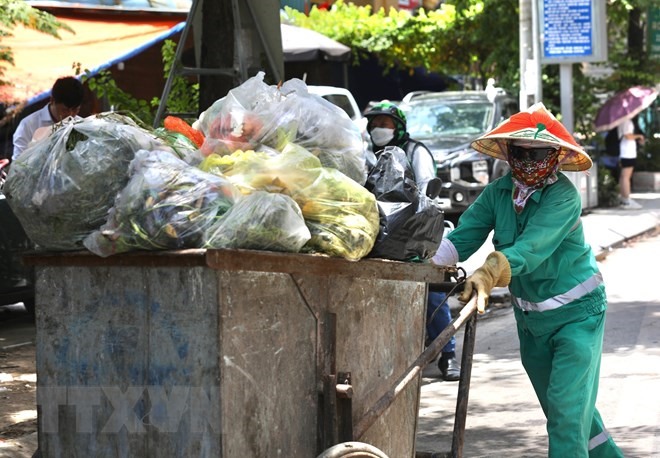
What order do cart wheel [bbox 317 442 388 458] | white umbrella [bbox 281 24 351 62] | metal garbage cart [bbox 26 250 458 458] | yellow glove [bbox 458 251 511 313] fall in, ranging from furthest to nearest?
white umbrella [bbox 281 24 351 62], yellow glove [bbox 458 251 511 313], cart wheel [bbox 317 442 388 458], metal garbage cart [bbox 26 250 458 458]

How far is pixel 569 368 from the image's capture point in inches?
187

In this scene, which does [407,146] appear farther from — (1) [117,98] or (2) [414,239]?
→ (2) [414,239]

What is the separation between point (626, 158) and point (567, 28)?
237 centimetres

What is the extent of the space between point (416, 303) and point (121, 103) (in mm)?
5035

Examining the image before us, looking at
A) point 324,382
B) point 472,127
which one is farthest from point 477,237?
point 472,127

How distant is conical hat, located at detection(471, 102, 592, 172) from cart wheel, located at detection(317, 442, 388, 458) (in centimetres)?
158

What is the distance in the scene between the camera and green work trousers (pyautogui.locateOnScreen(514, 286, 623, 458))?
4.69m

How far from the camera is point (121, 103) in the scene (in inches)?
356

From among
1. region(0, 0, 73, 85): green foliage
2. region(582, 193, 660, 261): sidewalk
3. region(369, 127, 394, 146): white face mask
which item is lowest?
region(582, 193, 660, 261): sidewalk

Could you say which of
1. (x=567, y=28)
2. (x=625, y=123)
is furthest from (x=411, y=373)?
(x=625, y=123)

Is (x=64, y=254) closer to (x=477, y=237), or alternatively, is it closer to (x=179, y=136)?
(x=179, y=136)

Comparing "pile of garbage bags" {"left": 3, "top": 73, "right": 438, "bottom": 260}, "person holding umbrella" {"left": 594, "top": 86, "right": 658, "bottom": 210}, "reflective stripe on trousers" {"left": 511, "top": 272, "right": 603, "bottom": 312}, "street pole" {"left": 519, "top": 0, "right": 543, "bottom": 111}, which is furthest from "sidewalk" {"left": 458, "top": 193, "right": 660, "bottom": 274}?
"pile of garbage bags" {"left": 3, "top": 73, "right": 438, "bottom": 260}

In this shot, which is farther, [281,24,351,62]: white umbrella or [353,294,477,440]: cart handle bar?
[281,24,351,62]: white umbrella

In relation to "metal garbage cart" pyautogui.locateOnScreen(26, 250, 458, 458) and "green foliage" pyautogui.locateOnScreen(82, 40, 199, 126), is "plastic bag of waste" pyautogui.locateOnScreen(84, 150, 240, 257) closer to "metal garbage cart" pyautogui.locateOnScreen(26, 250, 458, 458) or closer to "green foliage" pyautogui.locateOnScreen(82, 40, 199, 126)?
"metal garbage cart" pyautogui.locateOnScreen(26, 250, 458, 458)
